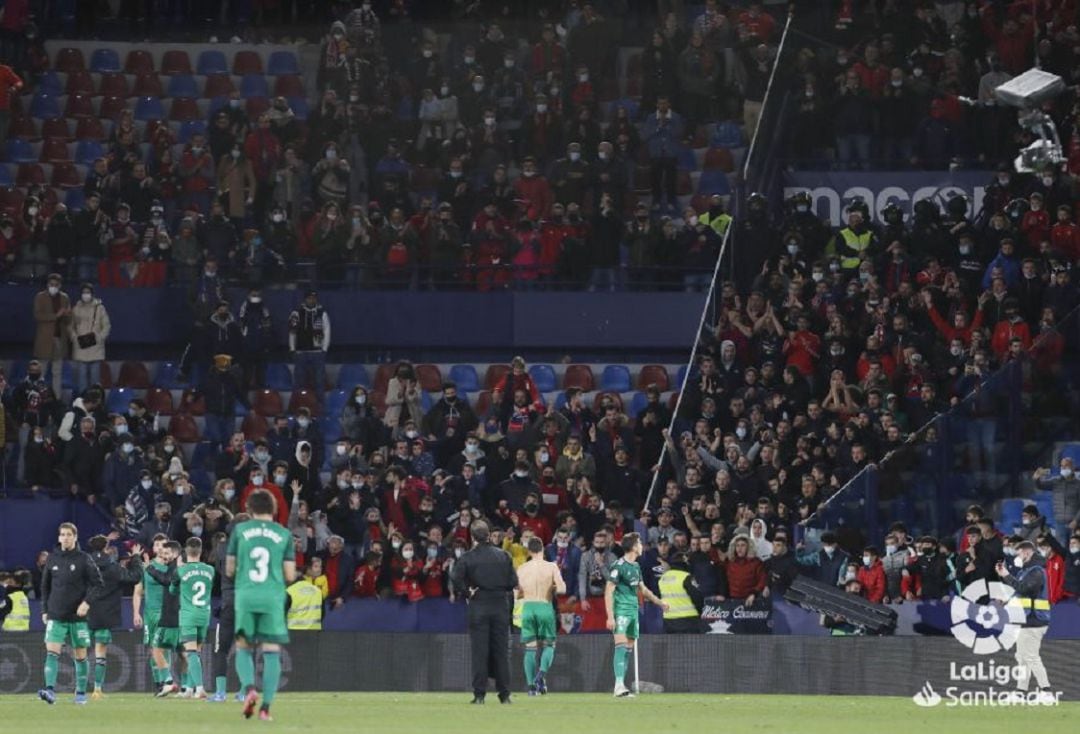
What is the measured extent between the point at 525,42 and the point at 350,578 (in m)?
12.7

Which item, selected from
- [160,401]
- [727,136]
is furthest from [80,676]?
[727,136]

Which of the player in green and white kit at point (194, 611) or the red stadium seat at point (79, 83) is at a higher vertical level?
the red stadium seat at point (79, 83)

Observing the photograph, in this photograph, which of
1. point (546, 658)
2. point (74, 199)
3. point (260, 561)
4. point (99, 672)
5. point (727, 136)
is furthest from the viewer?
point (74, 199)

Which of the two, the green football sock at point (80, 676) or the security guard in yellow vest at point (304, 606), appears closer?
the green football sock at point (80, 676)

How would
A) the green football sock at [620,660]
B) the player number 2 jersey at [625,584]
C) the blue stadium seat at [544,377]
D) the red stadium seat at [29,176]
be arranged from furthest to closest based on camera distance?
the red stadium seat at [29,176] → the blue stadium seat at [544,377] → the green football sock at [620,660] → the player number 2 jersey at [625,584]

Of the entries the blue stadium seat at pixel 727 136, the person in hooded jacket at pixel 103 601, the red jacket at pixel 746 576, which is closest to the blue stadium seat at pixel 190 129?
the blue stadium seat at pixel 727 136

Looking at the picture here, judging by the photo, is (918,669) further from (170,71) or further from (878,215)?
(170,71)

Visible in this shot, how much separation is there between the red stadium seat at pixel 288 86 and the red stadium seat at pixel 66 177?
147 inches

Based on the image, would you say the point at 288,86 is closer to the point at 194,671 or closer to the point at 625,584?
the point at 625,584

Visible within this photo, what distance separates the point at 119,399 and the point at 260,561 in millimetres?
18671

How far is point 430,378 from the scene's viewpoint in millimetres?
36719

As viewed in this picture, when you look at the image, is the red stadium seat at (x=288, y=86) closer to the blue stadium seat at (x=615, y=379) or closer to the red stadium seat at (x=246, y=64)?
the red stadium seat at (x=246, y=64)

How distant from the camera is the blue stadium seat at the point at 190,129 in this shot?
4009cm

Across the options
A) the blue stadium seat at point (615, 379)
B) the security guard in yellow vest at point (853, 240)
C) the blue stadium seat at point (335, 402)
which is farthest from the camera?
the blue stadium seat at point (615, 379)
